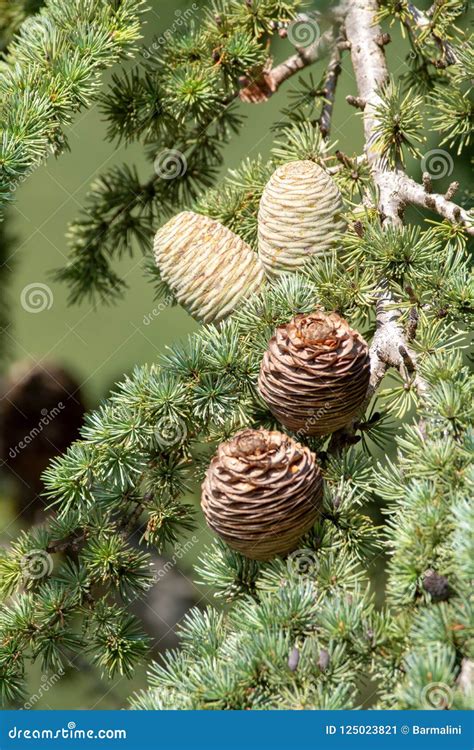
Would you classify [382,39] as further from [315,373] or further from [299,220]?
[315,373]

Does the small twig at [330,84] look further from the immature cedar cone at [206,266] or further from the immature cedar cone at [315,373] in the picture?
the immature cedar cone at [315,373]

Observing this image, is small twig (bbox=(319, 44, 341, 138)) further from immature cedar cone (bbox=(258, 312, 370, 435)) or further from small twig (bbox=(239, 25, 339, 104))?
immature cedar cone (bbox=(258, 312, 370, 435))

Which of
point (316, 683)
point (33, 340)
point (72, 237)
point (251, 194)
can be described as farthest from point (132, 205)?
point (316, 683)

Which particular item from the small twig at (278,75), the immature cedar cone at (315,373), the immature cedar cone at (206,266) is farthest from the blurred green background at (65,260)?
the immature cedar cone at (315,373)

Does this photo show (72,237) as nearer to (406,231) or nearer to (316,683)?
(406,231)

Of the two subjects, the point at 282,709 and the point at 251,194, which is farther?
the point at 251,194

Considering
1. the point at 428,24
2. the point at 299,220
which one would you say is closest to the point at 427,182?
the point at 299,220

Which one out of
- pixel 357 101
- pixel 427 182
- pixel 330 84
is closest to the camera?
pixel 427 182
